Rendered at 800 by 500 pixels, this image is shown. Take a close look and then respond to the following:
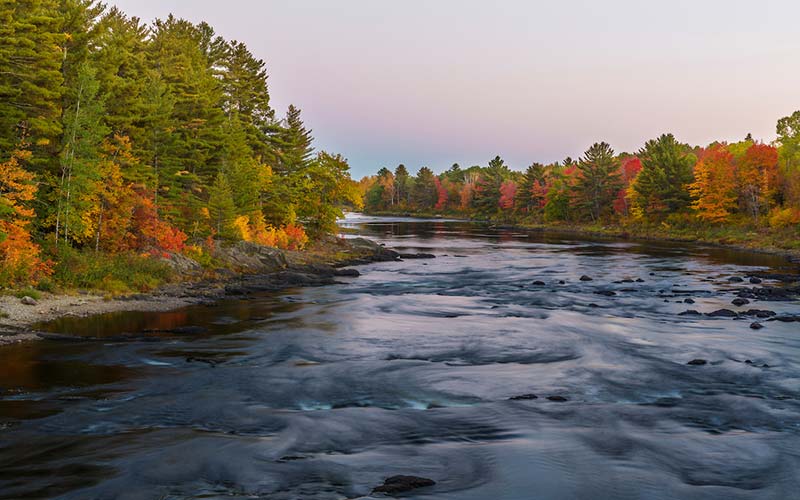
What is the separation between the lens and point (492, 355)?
22.6 m

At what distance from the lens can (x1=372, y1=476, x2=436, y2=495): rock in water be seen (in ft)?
36.3

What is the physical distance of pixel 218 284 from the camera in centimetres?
3662

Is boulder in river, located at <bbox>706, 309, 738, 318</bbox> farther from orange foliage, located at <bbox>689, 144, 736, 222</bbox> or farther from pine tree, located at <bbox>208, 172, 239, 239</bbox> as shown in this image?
orange foliage, located at <bbox>689, 144, 736, 222</bbox>

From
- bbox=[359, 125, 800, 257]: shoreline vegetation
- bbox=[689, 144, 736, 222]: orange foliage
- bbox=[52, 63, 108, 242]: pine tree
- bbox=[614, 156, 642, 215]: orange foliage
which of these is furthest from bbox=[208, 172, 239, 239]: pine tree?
bbox=[614, 156, 642, 215]: orange foliage

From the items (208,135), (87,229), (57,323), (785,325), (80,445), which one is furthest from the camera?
(208,135)

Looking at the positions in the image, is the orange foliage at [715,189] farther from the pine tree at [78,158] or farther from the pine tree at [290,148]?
the pine tree at [78,158]

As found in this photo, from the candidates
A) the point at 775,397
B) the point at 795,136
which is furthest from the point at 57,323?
the point at 795,136

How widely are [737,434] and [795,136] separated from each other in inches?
3341

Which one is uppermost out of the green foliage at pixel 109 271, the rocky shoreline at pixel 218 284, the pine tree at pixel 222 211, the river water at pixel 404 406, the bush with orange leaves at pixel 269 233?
the pine tree at pixel 222 211

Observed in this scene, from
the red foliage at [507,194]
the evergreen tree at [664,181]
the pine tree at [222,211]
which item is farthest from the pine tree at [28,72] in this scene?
the red foliage at [507,194]

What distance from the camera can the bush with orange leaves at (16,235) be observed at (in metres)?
26.7

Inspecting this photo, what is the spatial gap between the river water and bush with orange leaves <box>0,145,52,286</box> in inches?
188

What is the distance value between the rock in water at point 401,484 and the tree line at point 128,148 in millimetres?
23392

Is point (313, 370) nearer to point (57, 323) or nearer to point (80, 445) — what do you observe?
point (80, 445)
